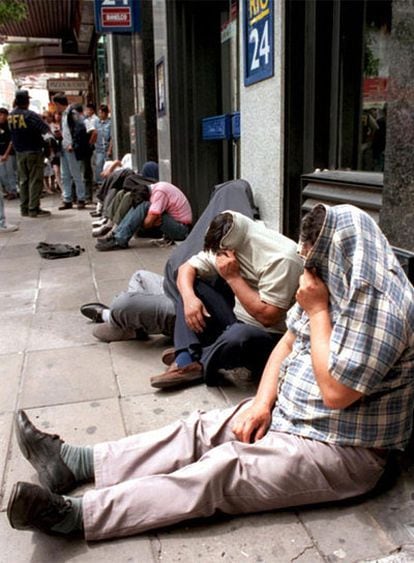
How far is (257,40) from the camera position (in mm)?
4344

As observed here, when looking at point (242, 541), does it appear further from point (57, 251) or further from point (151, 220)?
point (57, 251)

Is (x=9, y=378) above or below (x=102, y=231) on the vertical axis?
below

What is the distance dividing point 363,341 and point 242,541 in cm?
79

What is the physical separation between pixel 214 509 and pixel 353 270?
91cm

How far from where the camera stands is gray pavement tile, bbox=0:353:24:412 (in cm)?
307

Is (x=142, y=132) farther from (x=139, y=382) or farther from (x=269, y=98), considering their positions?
(x=139, y=382)

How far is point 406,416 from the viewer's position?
2061 millimetres

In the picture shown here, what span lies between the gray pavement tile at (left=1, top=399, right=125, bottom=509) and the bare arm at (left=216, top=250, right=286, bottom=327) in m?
0.81

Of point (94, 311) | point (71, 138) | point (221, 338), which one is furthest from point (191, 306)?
point (71, 138)

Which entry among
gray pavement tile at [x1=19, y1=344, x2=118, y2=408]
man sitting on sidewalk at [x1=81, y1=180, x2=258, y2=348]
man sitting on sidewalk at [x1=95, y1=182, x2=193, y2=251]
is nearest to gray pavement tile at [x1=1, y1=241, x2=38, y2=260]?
man sitting on sidewalk at [x1=95, y1=182, x2=193, y2=251]

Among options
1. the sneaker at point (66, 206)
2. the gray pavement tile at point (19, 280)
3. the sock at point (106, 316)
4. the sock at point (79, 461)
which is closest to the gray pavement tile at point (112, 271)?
the gray pavement tile at point (19, 280)

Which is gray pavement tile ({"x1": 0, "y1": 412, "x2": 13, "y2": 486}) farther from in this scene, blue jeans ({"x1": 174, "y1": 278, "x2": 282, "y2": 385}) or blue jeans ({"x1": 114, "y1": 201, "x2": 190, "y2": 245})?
blue jeans ({"x1": 114, "y1": 201, "x2": 190, "y2": 245})

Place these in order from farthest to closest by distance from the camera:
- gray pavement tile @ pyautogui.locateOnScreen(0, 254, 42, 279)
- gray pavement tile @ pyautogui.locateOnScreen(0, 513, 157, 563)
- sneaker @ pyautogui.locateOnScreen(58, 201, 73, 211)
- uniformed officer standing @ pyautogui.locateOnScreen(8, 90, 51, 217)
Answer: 1. sneaker @ pyautogui.locateOnScreen(58, 201, 73, 211)
2. uniformed officer standing @ pyautogui.locateOnScreen(8, 90, 51, 217)
3. gray pavement tile @ pyautogui.locateOnScreen(0, 254, 42, 279)
4. gray pavement tile @ pyautogui.locateOnScreen(0, 513, 157, 563)

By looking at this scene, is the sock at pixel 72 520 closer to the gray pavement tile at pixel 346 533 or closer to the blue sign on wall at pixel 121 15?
the gray pavement tile at pixel 346 533
